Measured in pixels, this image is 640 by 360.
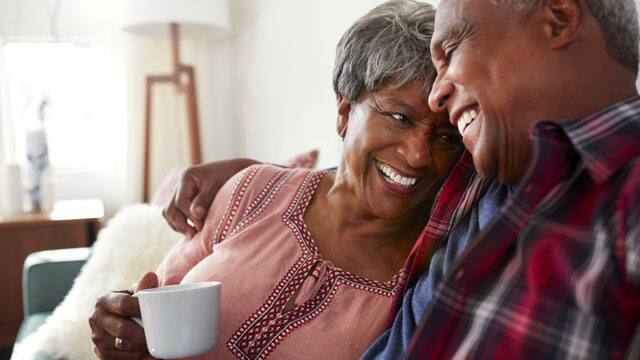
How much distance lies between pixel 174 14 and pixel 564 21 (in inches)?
99.7

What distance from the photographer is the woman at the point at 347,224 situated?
1029 mm

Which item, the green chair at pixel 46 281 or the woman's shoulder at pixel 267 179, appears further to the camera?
the green chair at pixel 46 281

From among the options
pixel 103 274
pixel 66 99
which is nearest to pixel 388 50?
pixel 103 274

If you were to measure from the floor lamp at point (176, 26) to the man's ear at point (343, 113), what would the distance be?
78.2 inches

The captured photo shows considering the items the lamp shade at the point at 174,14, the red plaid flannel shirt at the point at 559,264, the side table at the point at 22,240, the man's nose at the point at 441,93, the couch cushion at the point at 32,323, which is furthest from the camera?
the lamp shade at the point at 174,14

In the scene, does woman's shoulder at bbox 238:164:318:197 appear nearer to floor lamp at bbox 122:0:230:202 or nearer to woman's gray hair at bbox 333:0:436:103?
woman's gray hair at bbox 333:0:436:103

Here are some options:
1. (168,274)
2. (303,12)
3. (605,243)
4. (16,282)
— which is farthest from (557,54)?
(16,282)

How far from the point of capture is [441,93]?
822 millimetres

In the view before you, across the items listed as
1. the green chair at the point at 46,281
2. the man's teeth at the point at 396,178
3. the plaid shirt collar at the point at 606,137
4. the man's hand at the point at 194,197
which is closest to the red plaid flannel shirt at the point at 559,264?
the plaid shirt collar at the point at 606,137

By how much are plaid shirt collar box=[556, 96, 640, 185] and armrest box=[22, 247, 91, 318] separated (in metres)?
1.71

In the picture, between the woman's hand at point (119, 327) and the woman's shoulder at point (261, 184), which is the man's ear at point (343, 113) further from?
the woman's hand at point (119, 327)

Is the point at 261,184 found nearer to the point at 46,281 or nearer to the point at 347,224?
the point at 347,224

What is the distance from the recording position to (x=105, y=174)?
12.2 ft

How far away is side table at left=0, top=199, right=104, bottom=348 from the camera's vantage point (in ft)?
8.77
